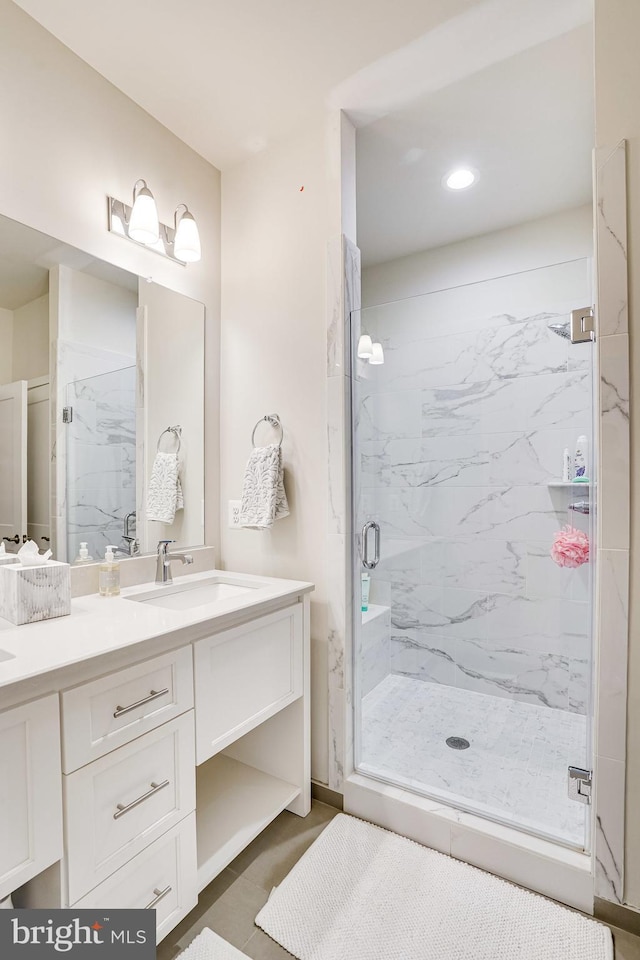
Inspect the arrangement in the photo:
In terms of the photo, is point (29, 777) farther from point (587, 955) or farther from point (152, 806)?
point (587, 955)

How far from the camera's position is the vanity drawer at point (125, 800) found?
1014 mm

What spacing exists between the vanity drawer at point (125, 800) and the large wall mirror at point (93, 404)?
0.69 m

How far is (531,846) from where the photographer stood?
1.45 metres

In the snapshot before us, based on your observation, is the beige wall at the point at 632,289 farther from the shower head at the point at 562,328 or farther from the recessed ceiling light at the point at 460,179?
the recessed ceiling light at the point at 460,179

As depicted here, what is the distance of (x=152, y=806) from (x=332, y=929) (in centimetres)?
62

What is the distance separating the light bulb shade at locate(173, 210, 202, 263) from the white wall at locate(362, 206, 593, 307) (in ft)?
4.84

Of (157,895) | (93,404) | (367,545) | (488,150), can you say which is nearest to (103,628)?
(157,895)

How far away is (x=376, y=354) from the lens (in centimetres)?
187

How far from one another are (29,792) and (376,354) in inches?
64.8

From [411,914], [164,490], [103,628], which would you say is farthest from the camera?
[164,490]

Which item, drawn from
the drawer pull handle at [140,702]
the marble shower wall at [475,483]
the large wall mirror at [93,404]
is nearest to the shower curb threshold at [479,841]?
the marble shower wall at [475,483]

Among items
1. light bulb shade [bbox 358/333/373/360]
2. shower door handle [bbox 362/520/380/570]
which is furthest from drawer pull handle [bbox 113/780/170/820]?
light bulb shade [bbox 358/333/373/360]

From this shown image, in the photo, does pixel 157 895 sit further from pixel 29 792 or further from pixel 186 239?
pixel 186 239

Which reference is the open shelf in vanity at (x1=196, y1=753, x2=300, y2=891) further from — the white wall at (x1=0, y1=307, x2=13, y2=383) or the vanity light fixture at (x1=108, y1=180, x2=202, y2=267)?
the vanity light fixture at (x1=108, y1=180, x2=202, y2=267)
